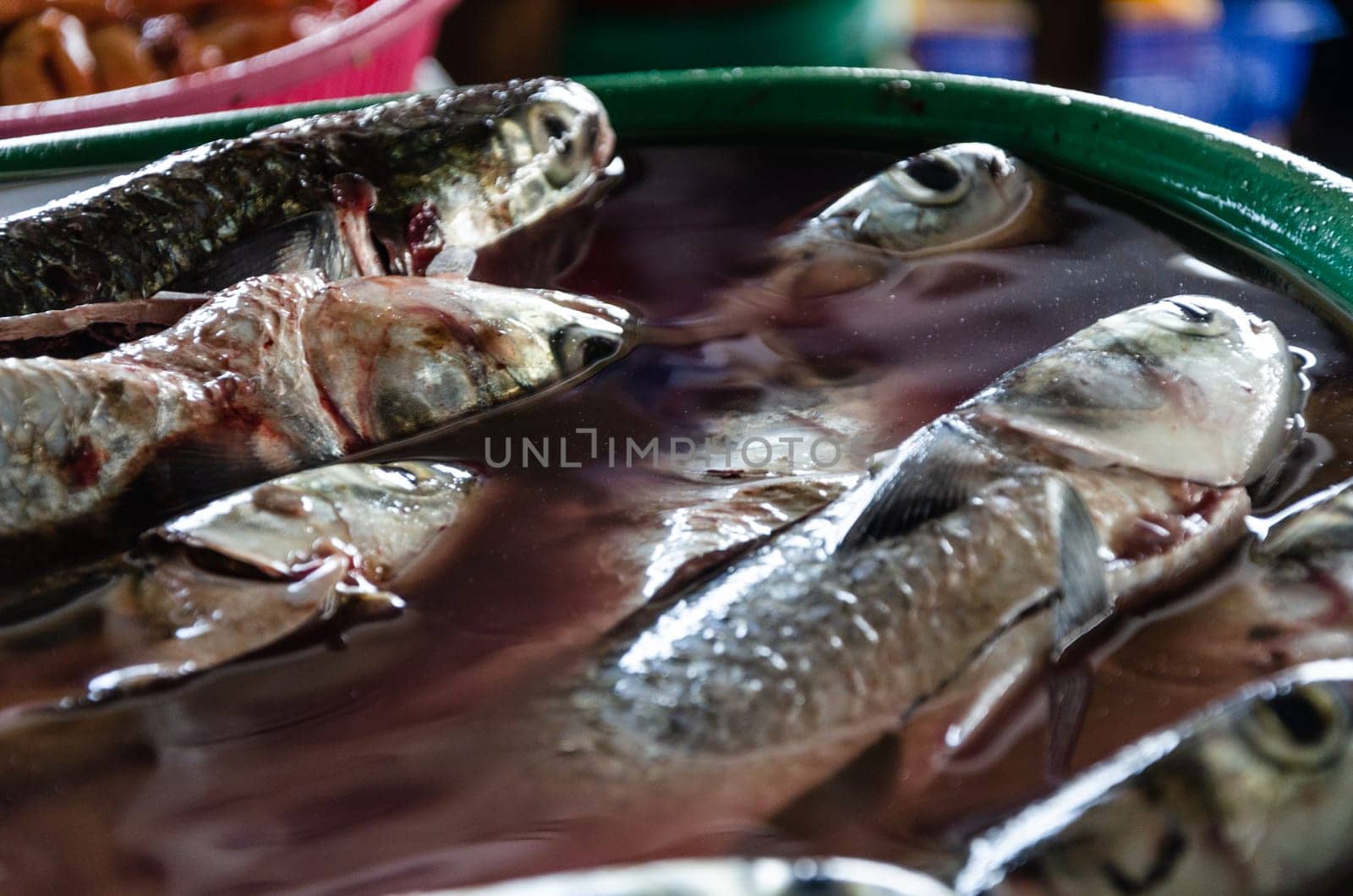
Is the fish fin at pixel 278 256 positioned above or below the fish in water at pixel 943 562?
above

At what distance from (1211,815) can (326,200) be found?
0.89 m

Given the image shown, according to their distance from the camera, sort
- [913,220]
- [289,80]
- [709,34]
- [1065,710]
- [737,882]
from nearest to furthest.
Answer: [737,882]
[1065,710]
[913,220]
[289,80]
[709,34]

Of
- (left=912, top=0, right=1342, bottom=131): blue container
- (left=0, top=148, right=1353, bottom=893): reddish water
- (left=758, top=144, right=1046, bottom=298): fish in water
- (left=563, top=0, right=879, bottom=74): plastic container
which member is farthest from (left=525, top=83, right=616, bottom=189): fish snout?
(left=912, top=0, right=1342, bottom=131): blue container

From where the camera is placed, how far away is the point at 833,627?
700 millimetres

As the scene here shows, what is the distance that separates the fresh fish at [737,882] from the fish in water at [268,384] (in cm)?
48

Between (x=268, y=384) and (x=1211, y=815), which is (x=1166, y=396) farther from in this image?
(x=268, y=384)

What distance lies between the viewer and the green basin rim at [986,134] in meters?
1.13

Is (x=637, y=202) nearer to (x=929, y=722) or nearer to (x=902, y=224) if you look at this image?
(x=902, y=224)

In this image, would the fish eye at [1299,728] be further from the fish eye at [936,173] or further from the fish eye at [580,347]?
the fish eye at [936,173]

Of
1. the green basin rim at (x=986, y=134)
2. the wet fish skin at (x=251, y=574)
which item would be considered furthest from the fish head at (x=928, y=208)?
the wet fish skin at (x=251, y=574)

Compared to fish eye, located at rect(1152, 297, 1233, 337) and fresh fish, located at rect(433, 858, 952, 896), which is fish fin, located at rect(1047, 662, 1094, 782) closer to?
fresh fish, located at rect(433, 858, 952, 896)

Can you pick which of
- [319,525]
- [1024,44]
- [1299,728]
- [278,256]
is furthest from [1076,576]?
[1024,44]

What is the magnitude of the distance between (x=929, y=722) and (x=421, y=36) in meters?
1.52

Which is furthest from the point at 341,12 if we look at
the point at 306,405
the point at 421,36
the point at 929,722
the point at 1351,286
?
the point at 929,722
